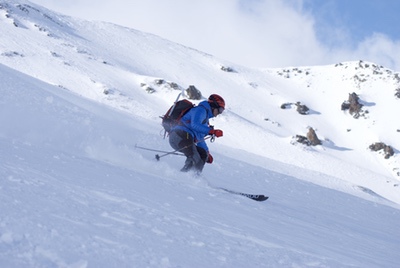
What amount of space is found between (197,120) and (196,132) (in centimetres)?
49

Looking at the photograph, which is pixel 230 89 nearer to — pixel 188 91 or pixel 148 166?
pixel 188 91

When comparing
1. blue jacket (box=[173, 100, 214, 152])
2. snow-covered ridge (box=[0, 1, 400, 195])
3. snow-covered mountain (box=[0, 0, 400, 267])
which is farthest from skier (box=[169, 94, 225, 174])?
snow-covered ridge (box=[0, 1, 400, 195])

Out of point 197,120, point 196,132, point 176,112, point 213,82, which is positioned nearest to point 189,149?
point 196,132

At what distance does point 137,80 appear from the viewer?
4438 centimetres

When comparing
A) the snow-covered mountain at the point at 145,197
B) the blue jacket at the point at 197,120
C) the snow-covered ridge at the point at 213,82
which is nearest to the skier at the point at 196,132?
the blue jacket at the point at 197,120

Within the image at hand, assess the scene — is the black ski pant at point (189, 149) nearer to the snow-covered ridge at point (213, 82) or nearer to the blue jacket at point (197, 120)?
the blue jacket at point (197, 120)

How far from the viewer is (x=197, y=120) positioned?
866cm

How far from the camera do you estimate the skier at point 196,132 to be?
866 centimetres

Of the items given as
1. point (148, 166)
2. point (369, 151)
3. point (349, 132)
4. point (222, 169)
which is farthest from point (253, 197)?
point (349, 132)

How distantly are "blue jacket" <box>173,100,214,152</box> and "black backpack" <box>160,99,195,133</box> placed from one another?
0.10m

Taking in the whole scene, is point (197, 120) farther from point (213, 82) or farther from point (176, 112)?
point (213, 82)

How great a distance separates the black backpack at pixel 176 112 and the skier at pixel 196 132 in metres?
0.09

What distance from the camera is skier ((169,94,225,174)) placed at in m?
8.66

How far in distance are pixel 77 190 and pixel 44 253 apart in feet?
5.76
